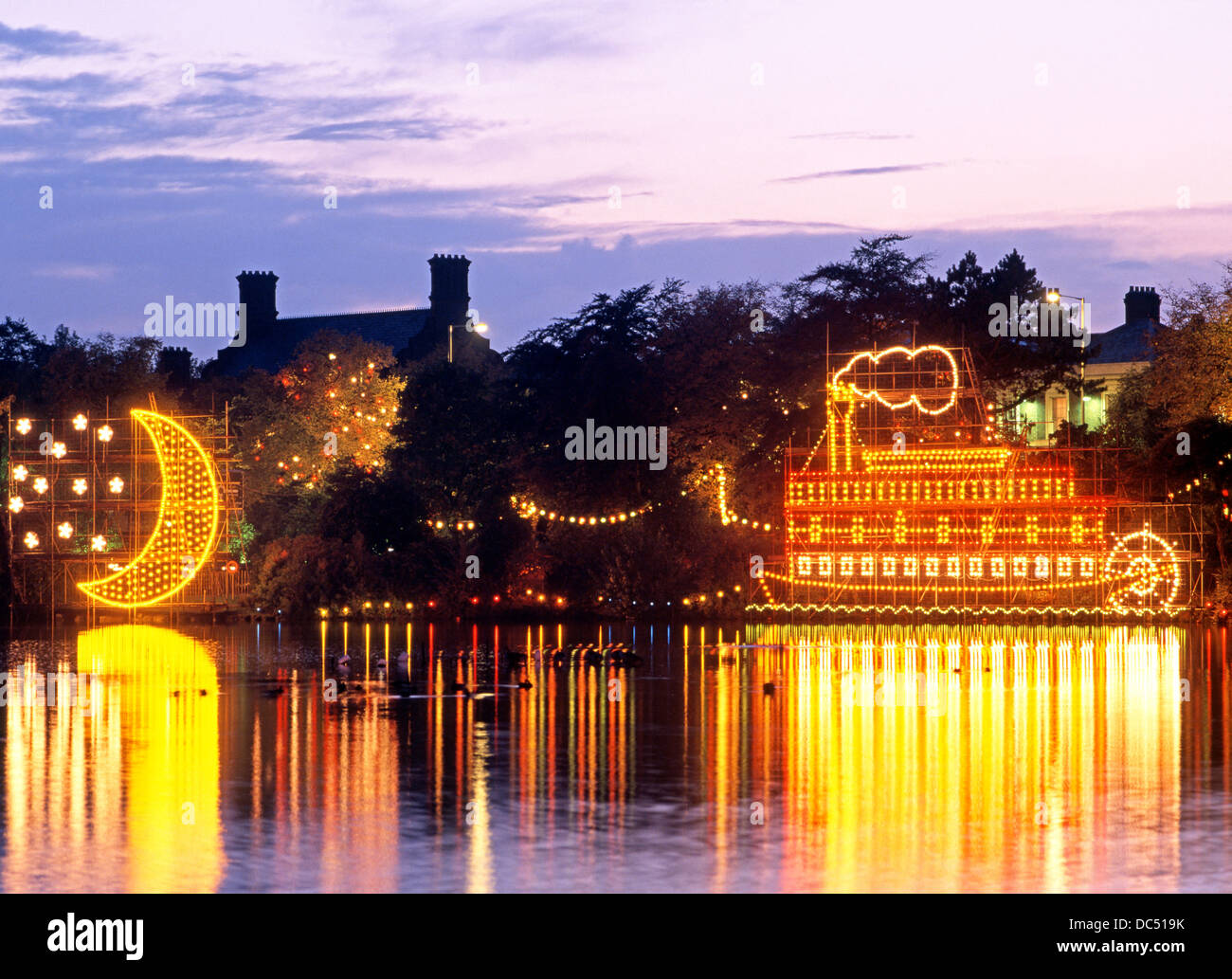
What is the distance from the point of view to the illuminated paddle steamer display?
52.2m

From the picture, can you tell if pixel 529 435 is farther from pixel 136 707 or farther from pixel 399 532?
pixel 136 707

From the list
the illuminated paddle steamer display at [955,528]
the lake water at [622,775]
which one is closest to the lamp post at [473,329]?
the illuminated paddle steamer display at [955,528]

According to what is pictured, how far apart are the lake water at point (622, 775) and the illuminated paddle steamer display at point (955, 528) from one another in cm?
1546

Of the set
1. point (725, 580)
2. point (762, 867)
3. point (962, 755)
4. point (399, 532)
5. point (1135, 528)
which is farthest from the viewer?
point (399, 532)

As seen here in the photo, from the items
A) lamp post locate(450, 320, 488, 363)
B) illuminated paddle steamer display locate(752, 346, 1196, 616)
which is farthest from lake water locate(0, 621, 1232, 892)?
lamp post locate(450, 320, 488, 363)

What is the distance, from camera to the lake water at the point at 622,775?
1504cm

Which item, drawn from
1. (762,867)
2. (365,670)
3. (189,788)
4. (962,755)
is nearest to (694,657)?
(365,670)

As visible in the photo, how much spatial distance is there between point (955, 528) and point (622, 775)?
34698mm

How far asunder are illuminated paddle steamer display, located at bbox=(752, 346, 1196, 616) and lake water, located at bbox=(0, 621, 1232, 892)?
15.5m

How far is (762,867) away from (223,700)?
1619 centimetres

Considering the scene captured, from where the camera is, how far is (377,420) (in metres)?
71.1

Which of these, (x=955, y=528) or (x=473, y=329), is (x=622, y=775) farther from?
(x=473, y=329)

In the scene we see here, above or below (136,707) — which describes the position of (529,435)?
above

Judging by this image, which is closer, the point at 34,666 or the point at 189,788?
the point at 189,788
